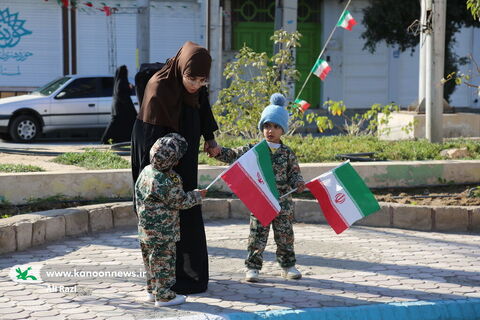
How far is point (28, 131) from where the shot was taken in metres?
17.0

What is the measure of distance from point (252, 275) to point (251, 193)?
0.62 meters

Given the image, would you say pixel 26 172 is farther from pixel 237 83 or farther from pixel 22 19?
pixel 22 19

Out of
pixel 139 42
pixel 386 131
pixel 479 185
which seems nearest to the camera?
pixel 479 185

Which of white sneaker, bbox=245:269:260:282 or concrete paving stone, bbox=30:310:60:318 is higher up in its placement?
white sneaker, bbox=245:269:260:282

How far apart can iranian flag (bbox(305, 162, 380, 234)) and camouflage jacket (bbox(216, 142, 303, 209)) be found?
9.7 inches

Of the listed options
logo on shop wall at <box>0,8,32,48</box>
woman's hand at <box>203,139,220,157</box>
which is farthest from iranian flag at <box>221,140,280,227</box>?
logo on shop wall at <box>0,8,32,48</box>

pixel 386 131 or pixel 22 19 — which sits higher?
pixel 22 19

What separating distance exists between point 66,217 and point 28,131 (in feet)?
33.2

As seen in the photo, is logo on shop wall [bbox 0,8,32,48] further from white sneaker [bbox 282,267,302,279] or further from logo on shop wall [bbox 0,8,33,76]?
white sneaker [bbox 282,267,302,279]

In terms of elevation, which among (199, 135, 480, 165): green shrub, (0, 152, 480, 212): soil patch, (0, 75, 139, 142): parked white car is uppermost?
(0, 75, 139, 142): parked white car

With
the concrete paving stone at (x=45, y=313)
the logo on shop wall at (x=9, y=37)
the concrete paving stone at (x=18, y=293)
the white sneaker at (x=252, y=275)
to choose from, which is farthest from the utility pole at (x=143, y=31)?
Result: the concrete paving stone at (x=45, y=313)

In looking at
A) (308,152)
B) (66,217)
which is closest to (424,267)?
(66,217)

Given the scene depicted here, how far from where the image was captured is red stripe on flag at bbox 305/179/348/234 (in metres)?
6.11

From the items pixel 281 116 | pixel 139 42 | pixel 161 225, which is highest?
pixel 139 42
